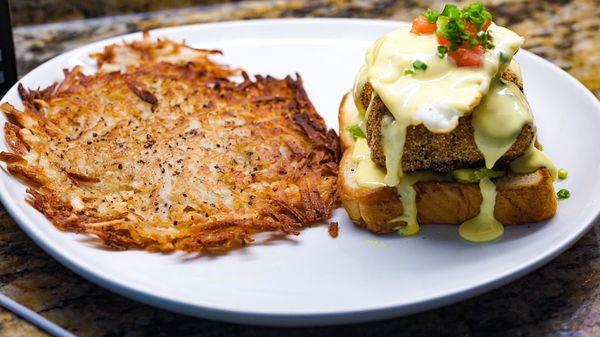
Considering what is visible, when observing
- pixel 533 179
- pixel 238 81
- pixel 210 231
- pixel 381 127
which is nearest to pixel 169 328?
pixel 210 231

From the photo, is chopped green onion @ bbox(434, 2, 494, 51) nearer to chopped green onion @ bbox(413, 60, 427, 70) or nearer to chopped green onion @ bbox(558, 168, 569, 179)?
chopped green onion @ bbox(413, 60, 427, 70)

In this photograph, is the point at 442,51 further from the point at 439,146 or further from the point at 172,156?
the point at 172,156

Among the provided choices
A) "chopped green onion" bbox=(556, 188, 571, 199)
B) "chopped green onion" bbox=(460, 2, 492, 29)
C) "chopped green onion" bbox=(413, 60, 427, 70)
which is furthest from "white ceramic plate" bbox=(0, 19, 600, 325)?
"chopped green onion" bbox=(460, 2, 492, 29)

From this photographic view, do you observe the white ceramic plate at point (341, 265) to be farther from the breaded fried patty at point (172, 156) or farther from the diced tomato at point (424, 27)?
the diced tomato at point (424, 27)

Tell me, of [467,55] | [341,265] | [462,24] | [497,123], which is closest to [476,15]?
[462,24]

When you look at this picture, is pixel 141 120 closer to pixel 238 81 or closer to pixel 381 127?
pixel 238 81

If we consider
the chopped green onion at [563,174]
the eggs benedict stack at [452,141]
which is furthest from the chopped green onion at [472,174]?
the chopped green onion at [563,174]
